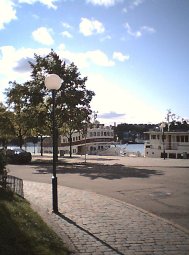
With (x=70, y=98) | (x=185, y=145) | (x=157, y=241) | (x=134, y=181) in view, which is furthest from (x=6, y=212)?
(x=185, y=145)

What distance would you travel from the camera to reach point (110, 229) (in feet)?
28.6

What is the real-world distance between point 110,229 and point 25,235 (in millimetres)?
2277

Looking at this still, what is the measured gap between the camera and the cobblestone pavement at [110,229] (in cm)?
728

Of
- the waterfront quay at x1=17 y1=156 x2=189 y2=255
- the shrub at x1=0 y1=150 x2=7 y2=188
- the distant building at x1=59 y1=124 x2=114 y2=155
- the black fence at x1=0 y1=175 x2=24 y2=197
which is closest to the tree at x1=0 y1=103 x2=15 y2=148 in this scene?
the distant building at x1=59 y1=124 x2=114 y2=155

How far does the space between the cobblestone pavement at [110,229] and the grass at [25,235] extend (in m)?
0.38

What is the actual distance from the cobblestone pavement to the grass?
1.25ft

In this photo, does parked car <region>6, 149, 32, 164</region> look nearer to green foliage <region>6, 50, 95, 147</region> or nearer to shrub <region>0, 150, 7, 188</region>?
green foliage <region>6, 50, 95, 147</region>

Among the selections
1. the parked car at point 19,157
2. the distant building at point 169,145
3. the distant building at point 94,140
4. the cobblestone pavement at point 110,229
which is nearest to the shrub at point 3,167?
the cobblestone pavement at point 110,229

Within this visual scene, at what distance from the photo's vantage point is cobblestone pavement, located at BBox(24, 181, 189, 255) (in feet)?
23.9

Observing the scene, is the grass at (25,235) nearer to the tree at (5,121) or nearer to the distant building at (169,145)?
the tree at (5,121)

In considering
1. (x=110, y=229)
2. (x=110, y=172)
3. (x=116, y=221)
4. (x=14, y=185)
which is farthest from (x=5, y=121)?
(x=110, y=229)

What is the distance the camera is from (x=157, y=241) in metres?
7.76

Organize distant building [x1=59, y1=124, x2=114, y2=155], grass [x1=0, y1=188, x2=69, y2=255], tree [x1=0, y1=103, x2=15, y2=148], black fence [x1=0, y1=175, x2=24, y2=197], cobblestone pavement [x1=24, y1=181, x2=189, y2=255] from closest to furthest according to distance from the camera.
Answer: grass [x1=0, y1=188, x2=69, y2=255] < cobblestone pavement [x1=24, y1=181, x2=189, y2=255] < black fence [x1=0, y1=175, x2=24, y2=197] < tree [x1=0, y1=103, x2=15, y2=148] < distant building [x1=59, y1=124, x2=114, y2=155]

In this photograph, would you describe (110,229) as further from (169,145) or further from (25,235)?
(169,145)
